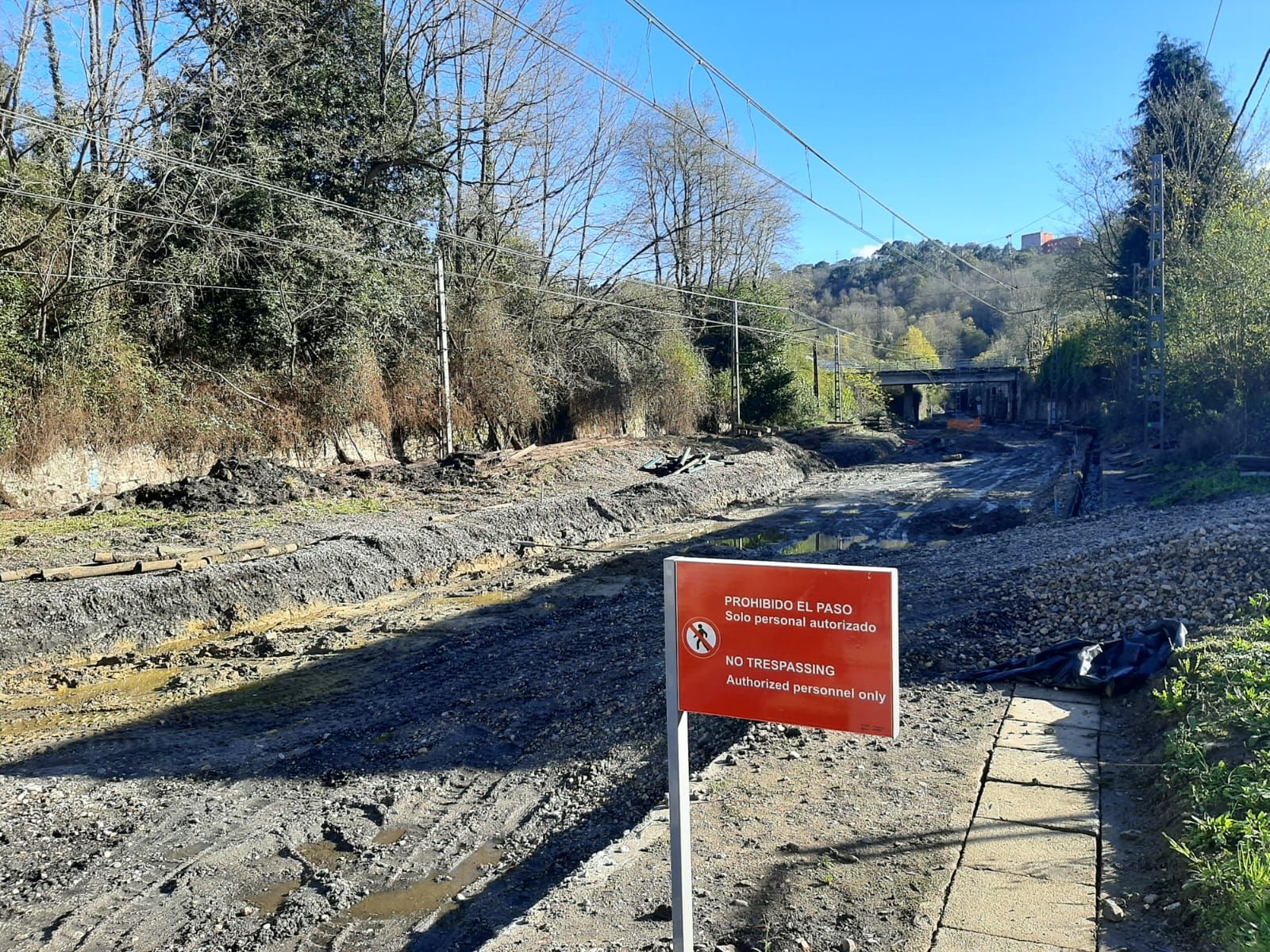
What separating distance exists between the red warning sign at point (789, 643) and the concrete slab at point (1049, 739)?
11.4 ft

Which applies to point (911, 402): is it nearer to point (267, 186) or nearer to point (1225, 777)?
point (267, 186)

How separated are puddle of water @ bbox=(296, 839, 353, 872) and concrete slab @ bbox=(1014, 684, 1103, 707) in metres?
5.17

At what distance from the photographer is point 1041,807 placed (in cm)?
473

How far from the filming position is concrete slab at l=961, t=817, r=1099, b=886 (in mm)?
4047

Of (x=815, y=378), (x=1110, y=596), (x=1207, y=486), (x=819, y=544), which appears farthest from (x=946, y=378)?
(x=1110, y=596)

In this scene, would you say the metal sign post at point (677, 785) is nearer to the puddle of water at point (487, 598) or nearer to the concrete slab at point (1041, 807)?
the concrete slab at point (1041, 807)

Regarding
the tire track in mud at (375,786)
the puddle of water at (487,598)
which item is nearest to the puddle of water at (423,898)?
the tire track in mud at (375,786)

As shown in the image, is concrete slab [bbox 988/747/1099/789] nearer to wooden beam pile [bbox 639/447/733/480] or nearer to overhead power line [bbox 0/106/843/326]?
overhead power line [bbox 0/106/843/326]

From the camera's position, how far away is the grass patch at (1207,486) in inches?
652

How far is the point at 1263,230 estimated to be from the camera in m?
21.9

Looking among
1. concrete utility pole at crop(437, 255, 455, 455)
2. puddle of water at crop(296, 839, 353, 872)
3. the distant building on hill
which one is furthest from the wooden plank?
the distant building on hill

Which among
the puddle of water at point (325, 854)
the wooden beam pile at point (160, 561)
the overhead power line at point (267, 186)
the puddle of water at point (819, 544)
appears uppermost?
the overhead power line at point (267, 186)

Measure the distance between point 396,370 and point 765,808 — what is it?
2239 centimetres

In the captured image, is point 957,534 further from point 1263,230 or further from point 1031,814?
point 1031,814
